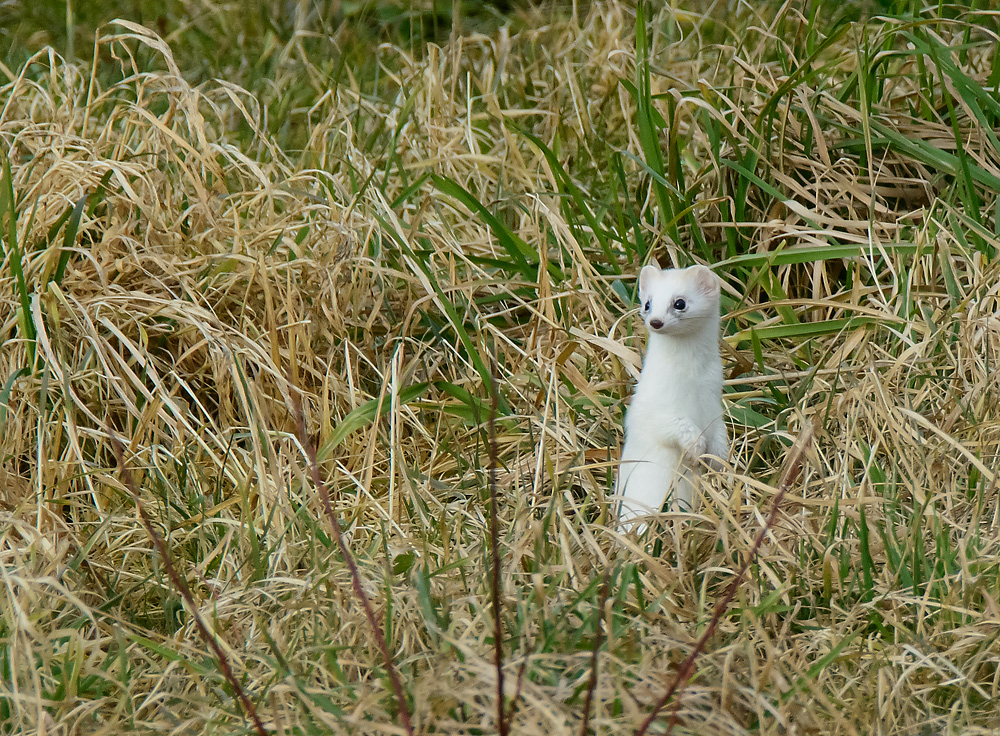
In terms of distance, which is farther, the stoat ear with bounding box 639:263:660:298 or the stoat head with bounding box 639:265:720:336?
the stoat ear with bounding box 639:263:660:298

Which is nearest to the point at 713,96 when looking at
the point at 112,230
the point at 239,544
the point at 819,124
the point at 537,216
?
the point at 819,124

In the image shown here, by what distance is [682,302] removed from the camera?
2.81 meters

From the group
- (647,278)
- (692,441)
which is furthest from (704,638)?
(647,278)

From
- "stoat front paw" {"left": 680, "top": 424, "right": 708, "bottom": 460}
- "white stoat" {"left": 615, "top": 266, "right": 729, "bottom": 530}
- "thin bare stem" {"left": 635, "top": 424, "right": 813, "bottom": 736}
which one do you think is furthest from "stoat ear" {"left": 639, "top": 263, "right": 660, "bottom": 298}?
"thin bare stem" {"left": 635, "top": 424, "right": 813, "bottom": 736}

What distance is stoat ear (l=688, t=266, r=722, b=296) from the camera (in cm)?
283

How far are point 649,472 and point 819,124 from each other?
5.47 feet

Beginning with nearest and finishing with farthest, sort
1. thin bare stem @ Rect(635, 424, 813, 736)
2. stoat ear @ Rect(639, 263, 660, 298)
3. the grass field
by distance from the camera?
thin bare stem @ Rect(635, 424, 813, 736) → the grass field → stoat ear @ Rect(639, 263, 660, 298)

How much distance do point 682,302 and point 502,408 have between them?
0.76 meters

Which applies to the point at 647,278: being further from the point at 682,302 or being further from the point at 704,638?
the point at 704,638

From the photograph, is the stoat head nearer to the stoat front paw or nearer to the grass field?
the stoat front paw

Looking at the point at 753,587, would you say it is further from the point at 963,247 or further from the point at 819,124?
the point at 819,124

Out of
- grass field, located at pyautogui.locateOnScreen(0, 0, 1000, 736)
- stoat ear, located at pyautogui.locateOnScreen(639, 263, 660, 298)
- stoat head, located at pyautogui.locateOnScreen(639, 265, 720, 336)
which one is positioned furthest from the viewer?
stoat ear, located at pyautogui.locateOnScreen(639, 263, 660, 298)

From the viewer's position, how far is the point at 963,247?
342 cm

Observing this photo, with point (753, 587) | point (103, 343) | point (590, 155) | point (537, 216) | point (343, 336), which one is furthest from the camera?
point (590, 155)
